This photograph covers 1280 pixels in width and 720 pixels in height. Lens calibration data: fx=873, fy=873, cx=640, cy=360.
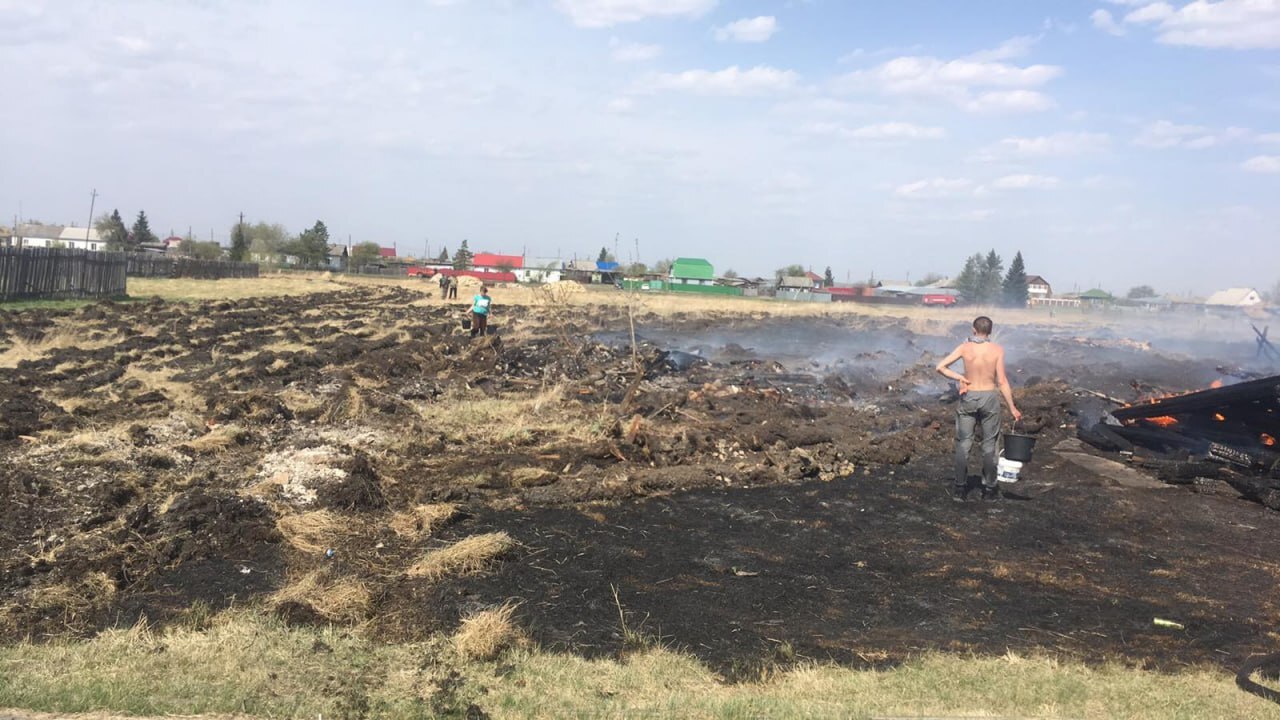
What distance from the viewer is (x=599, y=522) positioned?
7.24 meters

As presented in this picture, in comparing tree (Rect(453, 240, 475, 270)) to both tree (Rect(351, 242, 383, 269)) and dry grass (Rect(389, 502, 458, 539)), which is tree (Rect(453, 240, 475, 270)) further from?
dry grass (Rect(389, 502, 458, 539))

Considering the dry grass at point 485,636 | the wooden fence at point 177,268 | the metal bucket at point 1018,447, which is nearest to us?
the dry grass at point 485,636

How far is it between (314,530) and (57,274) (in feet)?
95.4

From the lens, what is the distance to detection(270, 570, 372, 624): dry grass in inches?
197

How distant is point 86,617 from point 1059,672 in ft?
17.2

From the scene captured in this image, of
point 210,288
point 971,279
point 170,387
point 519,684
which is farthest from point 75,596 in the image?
point 971,279

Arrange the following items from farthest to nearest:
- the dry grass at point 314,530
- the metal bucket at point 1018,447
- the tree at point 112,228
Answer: the tree at point 112,228
the metal bucket at point 1018,447
the dry grass at point 314,530

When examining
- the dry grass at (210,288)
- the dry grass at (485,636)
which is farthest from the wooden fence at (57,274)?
the dry grass at (485,636)

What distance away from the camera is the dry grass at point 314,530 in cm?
623

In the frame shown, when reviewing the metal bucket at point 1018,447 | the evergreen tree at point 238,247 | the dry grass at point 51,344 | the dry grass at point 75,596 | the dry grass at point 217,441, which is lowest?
the dry grass at point 75,596

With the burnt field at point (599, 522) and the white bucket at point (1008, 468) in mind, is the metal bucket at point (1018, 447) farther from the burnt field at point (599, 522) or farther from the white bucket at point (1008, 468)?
the burnt field at point (599, 522)

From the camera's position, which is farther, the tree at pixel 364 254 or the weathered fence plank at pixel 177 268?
the tree at pixel 364 254

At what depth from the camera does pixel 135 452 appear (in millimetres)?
8562

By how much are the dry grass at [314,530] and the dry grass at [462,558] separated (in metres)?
0.83
